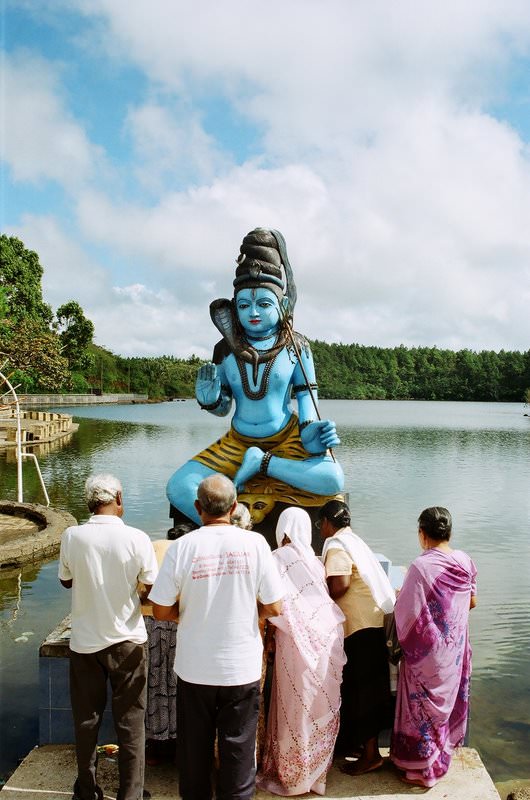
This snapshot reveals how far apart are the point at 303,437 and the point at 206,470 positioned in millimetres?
793

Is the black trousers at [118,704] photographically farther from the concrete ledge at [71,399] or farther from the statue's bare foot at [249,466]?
the concrete ledge at [71,399]

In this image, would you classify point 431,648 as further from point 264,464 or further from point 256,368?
point 256,368

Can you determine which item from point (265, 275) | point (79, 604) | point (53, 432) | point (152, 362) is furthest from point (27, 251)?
point (152, 362)

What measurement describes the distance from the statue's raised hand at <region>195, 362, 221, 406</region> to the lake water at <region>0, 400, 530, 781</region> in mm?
2381

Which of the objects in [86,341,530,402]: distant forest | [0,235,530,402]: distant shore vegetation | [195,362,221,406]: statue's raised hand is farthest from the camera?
[86,341,530,402]: distant forest

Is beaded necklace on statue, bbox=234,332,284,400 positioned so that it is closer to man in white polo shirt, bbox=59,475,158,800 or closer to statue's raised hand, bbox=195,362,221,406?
statue's raised hand, bbox=195,362,221,406

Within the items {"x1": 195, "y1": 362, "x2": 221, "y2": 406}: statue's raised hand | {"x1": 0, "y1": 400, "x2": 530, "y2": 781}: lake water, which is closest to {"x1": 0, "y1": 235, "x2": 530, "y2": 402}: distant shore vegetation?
{"x1": 0, "y1": 400, "x2": 530, "y2": 781}: lake water

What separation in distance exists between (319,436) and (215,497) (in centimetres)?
258

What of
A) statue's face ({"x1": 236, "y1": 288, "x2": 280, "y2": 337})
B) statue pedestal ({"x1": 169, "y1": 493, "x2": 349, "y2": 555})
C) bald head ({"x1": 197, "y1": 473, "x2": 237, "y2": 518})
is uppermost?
statue's face ({"x1": 236, "y1": 288, "x2": 280, "y2": 337})

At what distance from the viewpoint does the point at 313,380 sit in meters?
5.38

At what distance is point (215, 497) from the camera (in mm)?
2434

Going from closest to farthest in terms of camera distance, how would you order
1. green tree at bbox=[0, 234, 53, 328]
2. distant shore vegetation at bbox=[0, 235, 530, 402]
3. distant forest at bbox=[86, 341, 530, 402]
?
green tree at bbox=[0, 234, 53, 328] < distant shore vegetation at bbox=[0, 235, 530, 402] < distant forest at bbox=[86, 341, 530, 402]

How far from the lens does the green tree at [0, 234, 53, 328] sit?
28.8 meters

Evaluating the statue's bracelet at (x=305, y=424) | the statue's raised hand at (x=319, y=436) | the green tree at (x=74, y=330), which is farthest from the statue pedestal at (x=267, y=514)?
the green tree at (x=74, y=330)
